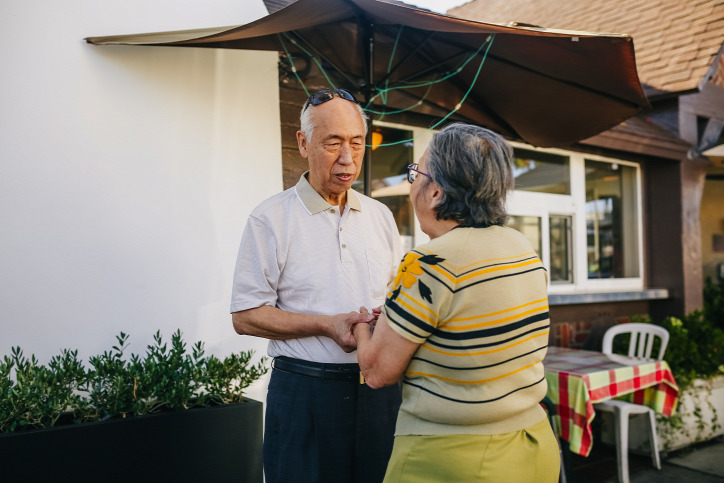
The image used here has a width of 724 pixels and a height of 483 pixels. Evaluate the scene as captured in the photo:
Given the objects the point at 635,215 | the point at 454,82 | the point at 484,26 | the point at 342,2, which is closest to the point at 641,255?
the point at 635,215

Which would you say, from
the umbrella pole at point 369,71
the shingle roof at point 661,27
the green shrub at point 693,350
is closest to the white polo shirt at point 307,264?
the umbrella pole at point 369,71

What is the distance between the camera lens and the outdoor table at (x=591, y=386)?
136 inches

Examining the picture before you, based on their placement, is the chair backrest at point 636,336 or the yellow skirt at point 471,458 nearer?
the yellow skirt at point 471,458

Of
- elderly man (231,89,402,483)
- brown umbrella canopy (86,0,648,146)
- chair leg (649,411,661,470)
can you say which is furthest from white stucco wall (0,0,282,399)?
chair leg (649,411,661,470)

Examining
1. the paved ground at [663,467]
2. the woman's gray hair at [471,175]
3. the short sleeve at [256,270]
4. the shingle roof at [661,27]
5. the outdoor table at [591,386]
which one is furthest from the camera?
the shingle roof at [661,27]

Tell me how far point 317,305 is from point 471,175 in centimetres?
71

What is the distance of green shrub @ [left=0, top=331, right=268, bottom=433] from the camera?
6.77ft

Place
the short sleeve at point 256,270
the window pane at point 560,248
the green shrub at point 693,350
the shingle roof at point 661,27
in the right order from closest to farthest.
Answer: the short sleeve at point 256,270 < the green shrub at point 693,350 < the window pane at point 560,248 < the shingle roof at point 661,27

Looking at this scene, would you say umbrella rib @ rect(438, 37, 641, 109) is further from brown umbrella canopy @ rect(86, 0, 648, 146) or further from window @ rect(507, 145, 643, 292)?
window @ rect(507, 145, 643, 292)

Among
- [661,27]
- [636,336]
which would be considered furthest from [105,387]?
[661,27]

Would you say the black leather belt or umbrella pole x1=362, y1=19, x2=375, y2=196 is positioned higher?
umbrella pole x1=362, y1=19, x2=375, y2=196

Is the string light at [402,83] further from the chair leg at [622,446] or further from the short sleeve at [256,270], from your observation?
the chair leg at [622,446]

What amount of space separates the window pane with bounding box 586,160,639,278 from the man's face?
4.15 meters

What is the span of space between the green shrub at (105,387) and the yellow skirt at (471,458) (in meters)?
1.33
